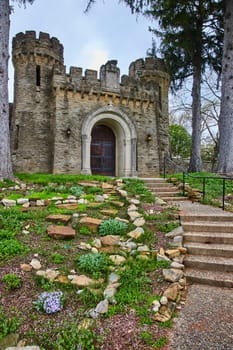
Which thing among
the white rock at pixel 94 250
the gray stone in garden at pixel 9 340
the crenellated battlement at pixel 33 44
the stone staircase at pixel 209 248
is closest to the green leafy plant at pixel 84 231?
the white rock at pixel 94 250

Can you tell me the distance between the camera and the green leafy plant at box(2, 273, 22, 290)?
9.03 ft

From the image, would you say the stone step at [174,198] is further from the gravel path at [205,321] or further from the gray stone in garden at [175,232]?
the gravel path at [205,321]

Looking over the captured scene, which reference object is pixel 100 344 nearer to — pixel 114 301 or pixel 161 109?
pixel 114 301

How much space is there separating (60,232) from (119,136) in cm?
851

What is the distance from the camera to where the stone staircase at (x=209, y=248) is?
329 cm

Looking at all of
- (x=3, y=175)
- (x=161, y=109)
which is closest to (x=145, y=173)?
(x=161, y=109)

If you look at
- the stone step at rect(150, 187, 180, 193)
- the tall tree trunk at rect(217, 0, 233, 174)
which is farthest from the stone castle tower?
the stone step at rect(150, 187, 180, 193)

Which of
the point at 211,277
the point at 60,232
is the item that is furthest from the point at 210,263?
the point at 60,232

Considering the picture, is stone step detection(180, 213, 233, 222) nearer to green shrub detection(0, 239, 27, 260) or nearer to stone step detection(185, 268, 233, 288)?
stone step detection(185, 268, 233, 288)

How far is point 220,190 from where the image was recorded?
7.30 metres

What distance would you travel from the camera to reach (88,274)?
10.2 ft

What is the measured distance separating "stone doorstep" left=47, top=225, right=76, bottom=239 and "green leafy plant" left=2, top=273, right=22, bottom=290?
1005mm

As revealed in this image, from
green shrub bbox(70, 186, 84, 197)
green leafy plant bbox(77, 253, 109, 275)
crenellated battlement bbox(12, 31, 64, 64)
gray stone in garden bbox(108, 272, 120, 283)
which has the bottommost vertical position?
gray stone in garden bbox(108, 272, 120, 283)

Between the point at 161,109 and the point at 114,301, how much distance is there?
39.2 feet
